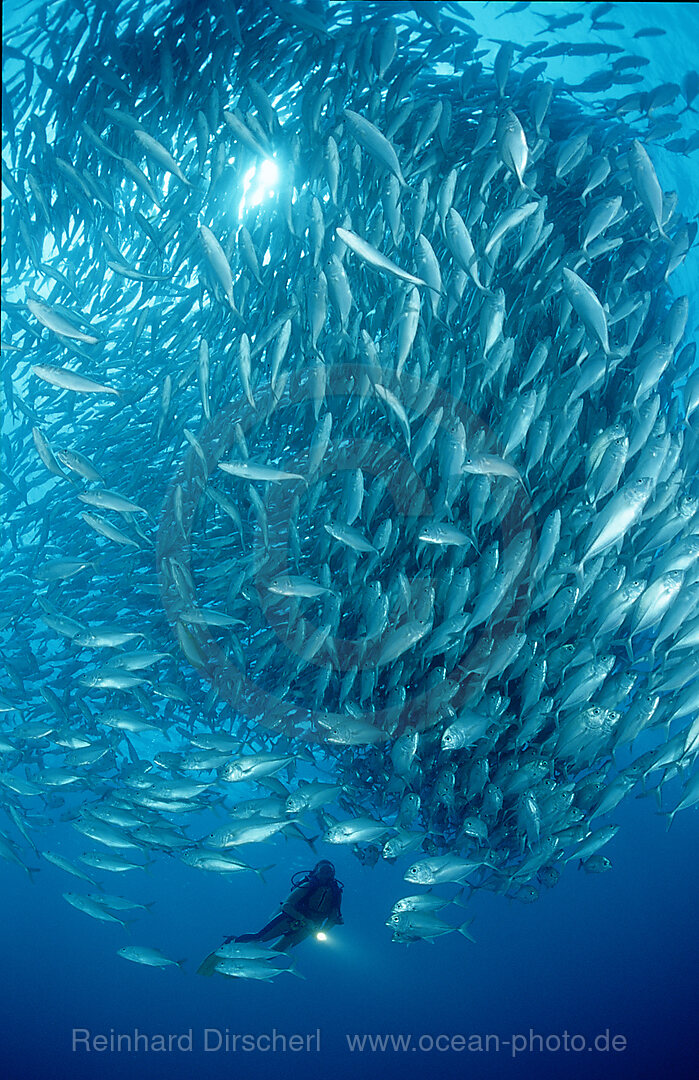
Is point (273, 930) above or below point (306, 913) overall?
below

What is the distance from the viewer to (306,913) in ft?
23.9

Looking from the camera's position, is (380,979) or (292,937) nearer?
(292,937)

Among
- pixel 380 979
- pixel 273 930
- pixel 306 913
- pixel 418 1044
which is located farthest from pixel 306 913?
pixel 380 979

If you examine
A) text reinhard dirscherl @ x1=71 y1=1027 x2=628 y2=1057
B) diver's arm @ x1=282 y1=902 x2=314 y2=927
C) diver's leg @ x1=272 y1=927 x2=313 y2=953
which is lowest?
text reinhard dirscherl @ x1=71 y1=1027 x2=628 y2=1057

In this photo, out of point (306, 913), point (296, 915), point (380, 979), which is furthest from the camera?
point (380, 979)

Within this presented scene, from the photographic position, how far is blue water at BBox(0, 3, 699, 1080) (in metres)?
32.6

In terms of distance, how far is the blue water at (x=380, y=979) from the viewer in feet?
107

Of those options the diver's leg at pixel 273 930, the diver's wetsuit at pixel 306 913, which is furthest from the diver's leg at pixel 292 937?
the diver's leg at pixel 273 930

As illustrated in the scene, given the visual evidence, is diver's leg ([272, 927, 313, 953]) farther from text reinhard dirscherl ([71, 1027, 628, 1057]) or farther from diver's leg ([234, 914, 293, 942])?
text reinhard dirscherl ([71, 1027, 628, 1057])

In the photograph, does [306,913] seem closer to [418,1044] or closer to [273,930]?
[273,930]

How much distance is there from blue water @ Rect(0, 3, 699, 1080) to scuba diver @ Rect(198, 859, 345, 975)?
19155mm

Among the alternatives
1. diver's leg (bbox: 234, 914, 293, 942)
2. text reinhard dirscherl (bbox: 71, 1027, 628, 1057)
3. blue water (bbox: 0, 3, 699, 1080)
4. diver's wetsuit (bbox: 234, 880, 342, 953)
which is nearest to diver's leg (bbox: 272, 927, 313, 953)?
diver's wetsuit (bbox: 234, 880, 342, 953)

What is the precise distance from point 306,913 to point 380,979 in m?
47.0

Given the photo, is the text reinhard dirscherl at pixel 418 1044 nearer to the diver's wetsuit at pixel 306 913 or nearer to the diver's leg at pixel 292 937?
the diver's leg at pixel 292 937
